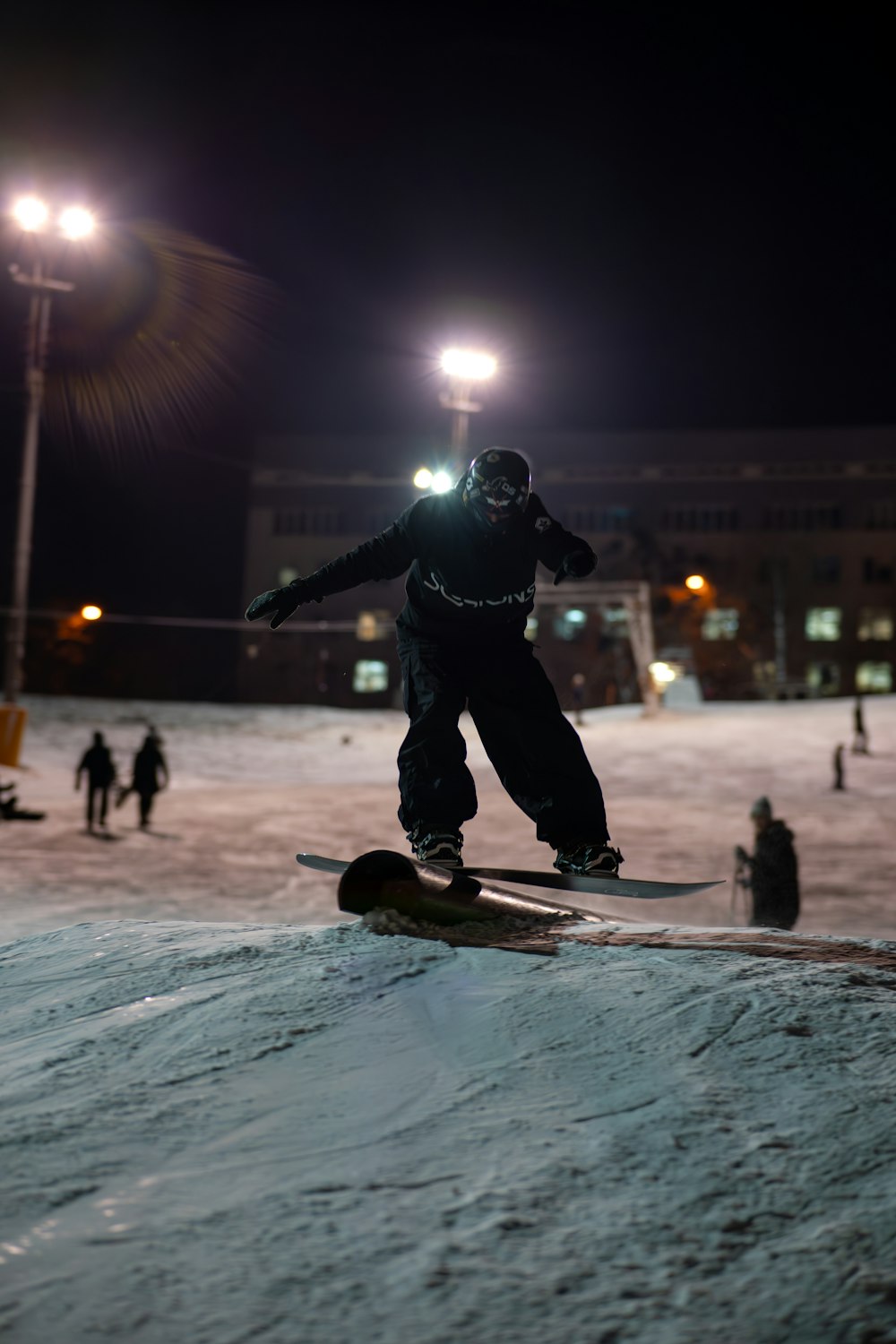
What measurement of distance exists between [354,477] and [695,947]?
42.7 m

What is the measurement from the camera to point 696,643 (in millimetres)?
44781

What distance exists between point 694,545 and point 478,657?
1673 inches

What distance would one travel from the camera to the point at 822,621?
4484 cm

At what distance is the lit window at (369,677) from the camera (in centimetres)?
4188

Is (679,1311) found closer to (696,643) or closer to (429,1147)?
(429,1147)

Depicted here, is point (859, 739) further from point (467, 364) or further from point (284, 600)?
point (284, 600)

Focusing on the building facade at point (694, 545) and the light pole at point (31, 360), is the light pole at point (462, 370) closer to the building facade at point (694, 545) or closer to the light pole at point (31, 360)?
the light pole at point (31, 360)

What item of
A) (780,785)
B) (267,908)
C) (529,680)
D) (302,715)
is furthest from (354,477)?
(529,680)

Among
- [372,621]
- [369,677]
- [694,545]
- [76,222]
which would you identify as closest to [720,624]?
[694,545]

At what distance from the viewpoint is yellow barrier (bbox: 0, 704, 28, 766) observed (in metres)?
20.4

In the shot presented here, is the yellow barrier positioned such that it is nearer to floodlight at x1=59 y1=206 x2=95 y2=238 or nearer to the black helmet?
floodlight at x1=59 y1=206 x2=95 y2=238

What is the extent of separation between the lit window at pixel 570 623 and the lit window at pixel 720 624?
5.00 m

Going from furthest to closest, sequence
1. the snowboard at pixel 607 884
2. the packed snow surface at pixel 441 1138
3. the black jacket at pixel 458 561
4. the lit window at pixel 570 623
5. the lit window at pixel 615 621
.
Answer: the lit window at pixel 570 623 < the lit window at pixel 615 621 < the black jacket at pixel 458 561 < the snowboard at pixel 607 884 < the packed snow surface at pixel 441 1138

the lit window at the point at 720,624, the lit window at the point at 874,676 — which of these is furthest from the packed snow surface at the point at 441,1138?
the lit window at the point at 874,676
